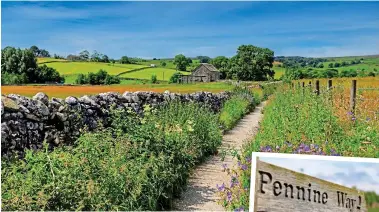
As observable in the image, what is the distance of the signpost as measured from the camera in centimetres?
151

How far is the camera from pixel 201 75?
45.7 meters

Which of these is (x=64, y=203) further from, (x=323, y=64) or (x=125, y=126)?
(x=323, y=64)

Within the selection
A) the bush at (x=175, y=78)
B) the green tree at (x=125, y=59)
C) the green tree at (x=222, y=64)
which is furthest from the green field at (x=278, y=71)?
the green tree at (x=125, y=59)

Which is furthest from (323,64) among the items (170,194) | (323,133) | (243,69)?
(170,194)

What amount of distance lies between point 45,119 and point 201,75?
1558 inches

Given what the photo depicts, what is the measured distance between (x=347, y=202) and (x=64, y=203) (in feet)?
10.0

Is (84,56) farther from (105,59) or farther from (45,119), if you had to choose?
(45,119)

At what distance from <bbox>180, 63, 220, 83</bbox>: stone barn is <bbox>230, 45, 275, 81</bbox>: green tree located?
207 centimetres

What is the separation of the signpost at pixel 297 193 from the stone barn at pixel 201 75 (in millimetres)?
→ 41173

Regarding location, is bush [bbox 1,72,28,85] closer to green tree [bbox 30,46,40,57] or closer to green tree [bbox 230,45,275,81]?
green tree [bbox 30,46,40,57]

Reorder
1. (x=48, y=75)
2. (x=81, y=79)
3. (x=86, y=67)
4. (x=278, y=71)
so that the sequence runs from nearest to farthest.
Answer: (x=48, y=75)
(x=81, y=79)
(x=86, y=67)
(x=278, y=71)

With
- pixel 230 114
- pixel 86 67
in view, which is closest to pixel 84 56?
pixel 86 67

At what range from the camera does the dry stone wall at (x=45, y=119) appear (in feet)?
18.4

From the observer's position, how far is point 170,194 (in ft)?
18.7
